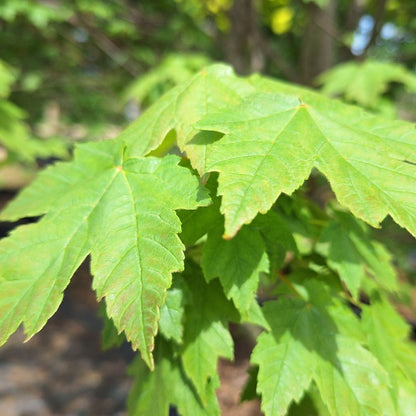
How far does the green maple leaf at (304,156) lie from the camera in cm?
57

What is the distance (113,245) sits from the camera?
64cm

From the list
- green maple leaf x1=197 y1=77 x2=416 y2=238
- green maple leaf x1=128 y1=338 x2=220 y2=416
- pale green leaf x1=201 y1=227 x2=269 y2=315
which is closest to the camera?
green maple leaf x1=197 y1=77 x2=416 y2=238

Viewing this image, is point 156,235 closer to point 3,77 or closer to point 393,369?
point 393,369

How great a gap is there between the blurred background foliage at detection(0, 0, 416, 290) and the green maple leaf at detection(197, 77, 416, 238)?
1.56 meters

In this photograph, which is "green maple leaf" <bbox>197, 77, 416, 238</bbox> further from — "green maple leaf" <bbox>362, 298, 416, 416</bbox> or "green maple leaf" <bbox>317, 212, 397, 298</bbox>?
"green maple leaf" <bbox>362, 298, 416, 416</bbox>

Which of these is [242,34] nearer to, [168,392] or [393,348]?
[393,348]

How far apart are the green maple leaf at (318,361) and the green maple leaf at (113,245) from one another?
1.02 ft

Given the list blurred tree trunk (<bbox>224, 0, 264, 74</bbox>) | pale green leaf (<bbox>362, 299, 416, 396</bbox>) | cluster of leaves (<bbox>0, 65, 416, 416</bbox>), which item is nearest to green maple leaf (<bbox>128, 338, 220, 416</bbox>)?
cluster of leaves (<bbox>0, 65, 416, 416</bbox>)

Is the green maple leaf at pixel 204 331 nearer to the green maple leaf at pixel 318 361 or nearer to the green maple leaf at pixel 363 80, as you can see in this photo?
the green maple leaf at pixel 318 361

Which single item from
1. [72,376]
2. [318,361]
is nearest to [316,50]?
[318,361]

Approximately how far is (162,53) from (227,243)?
4354 millimetres

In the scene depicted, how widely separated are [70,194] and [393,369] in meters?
0.85

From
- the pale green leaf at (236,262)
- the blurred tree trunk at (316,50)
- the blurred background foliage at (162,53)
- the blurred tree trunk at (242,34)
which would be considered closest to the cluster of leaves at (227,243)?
the pale green leaf at (236,262)

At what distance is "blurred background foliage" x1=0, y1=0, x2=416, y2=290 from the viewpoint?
8.10 ft
